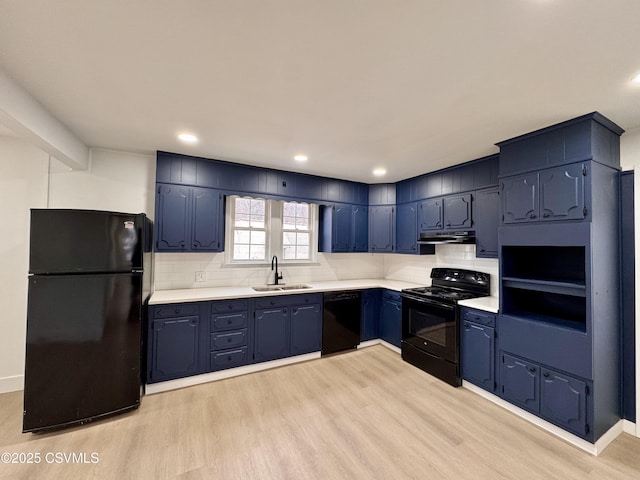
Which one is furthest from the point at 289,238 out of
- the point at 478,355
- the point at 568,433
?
the point at 568,433

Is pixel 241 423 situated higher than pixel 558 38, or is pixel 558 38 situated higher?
pixel 558 38

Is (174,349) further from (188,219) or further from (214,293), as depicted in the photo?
(188,219)

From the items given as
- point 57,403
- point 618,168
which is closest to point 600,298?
point 618,168

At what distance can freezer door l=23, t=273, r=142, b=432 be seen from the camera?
2.16 m

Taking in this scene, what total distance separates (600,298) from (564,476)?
4.25 ft

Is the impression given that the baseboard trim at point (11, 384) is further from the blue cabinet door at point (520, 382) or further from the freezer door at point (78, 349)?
the blue cabinet door at point (520, 382)

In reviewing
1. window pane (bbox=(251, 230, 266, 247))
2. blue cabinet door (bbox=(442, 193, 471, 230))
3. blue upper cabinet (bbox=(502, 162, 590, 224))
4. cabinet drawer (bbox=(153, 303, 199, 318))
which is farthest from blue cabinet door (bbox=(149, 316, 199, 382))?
blue upper cabinet (bbox=(502, 162, 590, 224))

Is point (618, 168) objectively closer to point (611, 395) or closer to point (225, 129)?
point (611, 395)

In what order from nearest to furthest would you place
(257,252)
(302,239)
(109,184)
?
1. (109,184)
2. (257,252)
3. (302,239)

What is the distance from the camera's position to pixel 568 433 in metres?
2.14

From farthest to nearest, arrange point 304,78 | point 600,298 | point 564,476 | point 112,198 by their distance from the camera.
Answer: point 112,198
point 600,298
point 564,476
point 304,78

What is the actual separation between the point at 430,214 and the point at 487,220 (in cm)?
81

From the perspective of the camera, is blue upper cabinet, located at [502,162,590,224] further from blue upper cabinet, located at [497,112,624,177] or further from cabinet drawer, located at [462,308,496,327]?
cabinet drawer, located at [462,308,496,327]

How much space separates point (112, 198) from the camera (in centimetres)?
313
